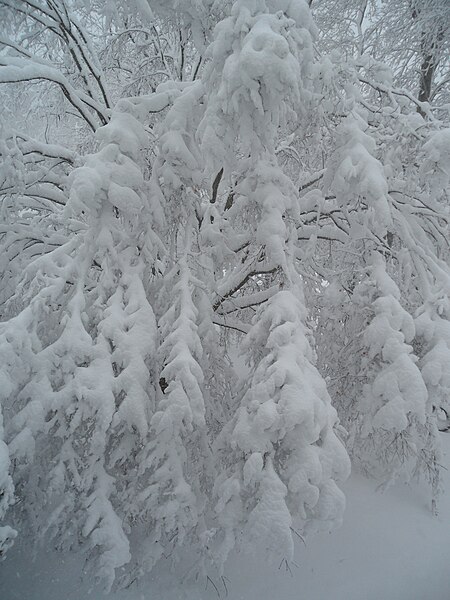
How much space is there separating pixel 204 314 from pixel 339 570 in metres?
3.20

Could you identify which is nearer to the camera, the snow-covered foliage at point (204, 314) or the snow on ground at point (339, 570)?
the snow-covered foliage at point (204, 314)

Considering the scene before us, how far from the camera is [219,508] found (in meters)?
3.40

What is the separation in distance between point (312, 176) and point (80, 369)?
3816 mm

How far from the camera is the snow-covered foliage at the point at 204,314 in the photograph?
10.8 ft

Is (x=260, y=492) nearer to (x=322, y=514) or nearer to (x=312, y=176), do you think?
(x=322, y=514)

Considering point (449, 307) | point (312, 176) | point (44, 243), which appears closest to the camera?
point (449, 307)

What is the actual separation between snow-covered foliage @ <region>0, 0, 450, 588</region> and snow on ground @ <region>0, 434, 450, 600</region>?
28 cm

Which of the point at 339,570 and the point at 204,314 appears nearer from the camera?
the point at 204,314

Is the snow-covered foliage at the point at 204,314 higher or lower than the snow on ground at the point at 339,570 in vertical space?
higher

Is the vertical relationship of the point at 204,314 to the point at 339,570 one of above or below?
above

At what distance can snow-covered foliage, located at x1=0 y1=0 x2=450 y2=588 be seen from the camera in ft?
10.8

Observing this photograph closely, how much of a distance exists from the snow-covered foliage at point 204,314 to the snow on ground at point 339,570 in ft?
0.91

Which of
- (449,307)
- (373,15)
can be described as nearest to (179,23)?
(449,307)

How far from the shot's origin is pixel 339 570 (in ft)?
15.2
